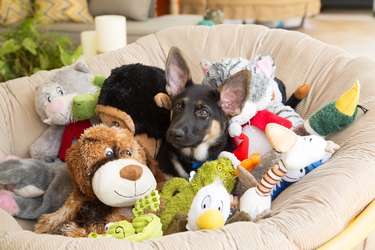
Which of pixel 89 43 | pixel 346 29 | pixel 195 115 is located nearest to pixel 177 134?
pixel 195 115

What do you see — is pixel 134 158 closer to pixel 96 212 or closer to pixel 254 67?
pixel 96 212

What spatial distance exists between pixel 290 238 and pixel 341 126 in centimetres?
51

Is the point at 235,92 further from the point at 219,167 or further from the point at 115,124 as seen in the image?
the point at 115,124

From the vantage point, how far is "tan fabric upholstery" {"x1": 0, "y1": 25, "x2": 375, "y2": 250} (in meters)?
0.94

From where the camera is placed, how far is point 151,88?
61.2 inches

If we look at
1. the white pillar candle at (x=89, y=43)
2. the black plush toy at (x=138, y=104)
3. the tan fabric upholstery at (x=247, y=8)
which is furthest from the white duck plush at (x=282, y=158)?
the tan fabric upholstery at (x=247, y=8)

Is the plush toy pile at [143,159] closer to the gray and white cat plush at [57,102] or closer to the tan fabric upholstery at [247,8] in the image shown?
the gray and white cat plush at [57,102]

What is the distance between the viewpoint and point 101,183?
1227 millimetres

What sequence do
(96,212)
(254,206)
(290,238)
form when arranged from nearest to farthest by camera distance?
(290,238)
(254,206)
(96,212)

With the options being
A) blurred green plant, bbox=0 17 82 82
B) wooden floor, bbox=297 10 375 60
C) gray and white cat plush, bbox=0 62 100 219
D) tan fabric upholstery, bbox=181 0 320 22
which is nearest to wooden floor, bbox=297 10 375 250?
wooden floor, bbox=297 10 375 60

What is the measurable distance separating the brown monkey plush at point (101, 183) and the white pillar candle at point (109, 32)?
977mm

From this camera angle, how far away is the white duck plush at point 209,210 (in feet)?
3.36

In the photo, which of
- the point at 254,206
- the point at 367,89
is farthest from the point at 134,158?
the point at 367,89

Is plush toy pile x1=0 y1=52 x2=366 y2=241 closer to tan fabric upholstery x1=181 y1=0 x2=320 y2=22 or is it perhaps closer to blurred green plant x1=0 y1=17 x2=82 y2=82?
blurred green plant x1=0 y1=17 x2=82 y2=82
